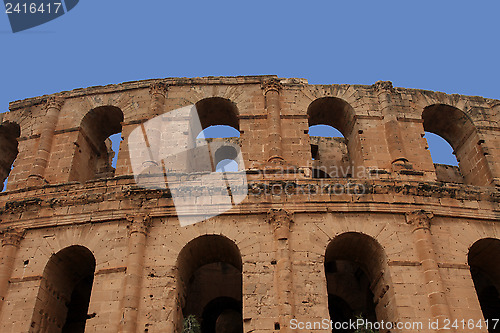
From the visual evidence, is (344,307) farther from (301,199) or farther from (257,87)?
(257,87)

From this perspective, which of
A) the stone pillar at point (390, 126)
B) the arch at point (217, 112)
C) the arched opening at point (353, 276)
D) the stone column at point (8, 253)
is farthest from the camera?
the arch at point (217, 112)

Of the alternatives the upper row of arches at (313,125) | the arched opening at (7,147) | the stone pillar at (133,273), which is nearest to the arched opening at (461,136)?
the upper row of arches at (313,125)

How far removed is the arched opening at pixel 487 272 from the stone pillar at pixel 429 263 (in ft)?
5.49

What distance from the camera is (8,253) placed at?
14.7 metres

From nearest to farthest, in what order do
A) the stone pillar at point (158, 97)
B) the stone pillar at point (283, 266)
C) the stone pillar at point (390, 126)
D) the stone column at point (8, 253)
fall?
the stone pillar at point (283, 266) < the stone column at point (8, 253) < the stone pillar at point (390, 126) < the stone pillar at point (158, 97)

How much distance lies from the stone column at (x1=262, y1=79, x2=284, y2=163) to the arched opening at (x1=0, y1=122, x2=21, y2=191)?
29.7 feet

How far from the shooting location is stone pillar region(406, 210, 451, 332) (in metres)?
13.2

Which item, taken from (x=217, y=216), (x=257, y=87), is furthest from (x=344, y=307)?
(x=257, y=87)

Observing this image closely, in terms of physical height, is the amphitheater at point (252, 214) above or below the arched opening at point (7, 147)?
below

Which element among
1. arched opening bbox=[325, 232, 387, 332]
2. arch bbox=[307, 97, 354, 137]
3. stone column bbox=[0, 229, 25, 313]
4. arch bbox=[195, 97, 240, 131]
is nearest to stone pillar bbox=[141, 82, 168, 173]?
arch bbox=[195, 97, 240, 131]

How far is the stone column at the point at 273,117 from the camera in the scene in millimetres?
16344

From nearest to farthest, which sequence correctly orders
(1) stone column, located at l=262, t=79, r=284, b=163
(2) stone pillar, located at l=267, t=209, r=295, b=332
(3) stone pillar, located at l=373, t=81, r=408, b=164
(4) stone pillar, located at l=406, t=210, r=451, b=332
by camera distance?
(2) stone pillar, located at l=267, t=209, r=295, b=332
(4) stone pillar, located at l=406, t=210, r=451, b=332
(1) stone column, located at l=262, t=79, r=284, b=163
(3) stone pillar, located at l=373, t=81, r=408, b=164

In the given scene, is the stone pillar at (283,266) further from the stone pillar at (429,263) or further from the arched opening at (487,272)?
the arched opening at (487,272)

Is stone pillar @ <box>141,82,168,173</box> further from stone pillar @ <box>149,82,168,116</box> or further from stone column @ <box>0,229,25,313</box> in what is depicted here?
stone column @ <box>0,229,25,313</box>
